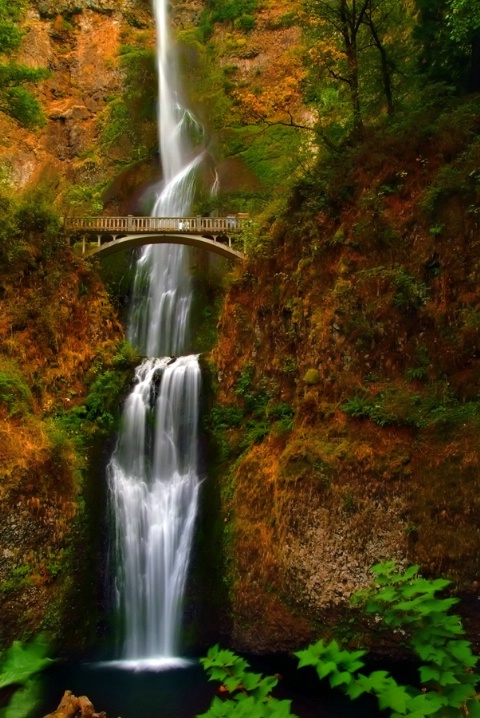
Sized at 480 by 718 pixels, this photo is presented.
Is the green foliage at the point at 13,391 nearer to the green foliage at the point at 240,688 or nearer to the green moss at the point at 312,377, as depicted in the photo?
the green moss at the point at 312,377

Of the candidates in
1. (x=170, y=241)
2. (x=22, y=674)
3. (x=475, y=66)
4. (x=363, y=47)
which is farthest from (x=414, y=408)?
(x=170, y=241)

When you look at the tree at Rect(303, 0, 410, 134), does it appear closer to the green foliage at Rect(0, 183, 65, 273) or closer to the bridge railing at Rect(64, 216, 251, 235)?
the bridge railing at Rect(64, 216, 251, 235)

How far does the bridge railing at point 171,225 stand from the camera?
69.1 ft

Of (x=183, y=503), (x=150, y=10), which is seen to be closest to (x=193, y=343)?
(x=183, y=503)

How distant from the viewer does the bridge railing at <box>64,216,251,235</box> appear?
21062 mm

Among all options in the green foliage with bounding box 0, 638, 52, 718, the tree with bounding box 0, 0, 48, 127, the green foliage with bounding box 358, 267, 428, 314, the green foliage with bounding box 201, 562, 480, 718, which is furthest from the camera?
the tree with bounding box 0, 0, 48, 127

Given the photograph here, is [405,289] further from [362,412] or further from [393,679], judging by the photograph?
[393,679]

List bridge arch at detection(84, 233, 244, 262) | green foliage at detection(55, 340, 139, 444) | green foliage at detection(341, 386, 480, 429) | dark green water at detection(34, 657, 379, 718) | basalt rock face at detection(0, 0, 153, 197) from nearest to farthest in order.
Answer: dark green water at detection(34, 657, 379, 718) < green foliage at detection(341, 386, 480, 429) < green foliage at detection(55, 340, 139, 444) < bridge arch at detection(84, 233, 244, 262) < basalt rock face at detection(0, 0, 153, 197)

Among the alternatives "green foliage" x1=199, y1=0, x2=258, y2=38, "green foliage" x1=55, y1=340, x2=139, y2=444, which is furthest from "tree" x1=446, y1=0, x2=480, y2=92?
"green foliage" x1=199, y1=0, x2=258, y2=38

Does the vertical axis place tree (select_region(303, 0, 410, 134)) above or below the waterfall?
above

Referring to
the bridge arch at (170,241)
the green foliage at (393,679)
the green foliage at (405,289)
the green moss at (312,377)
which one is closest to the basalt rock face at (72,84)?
the bridge arch at (170,241)

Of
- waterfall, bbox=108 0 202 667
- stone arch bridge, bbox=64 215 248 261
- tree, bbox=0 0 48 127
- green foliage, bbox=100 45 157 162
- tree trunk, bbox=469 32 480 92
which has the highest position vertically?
green foliage, bbox=100 45 157 162

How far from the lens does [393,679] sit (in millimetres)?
2451

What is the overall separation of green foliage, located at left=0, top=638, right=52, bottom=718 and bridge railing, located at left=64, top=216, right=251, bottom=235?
19817 mm
